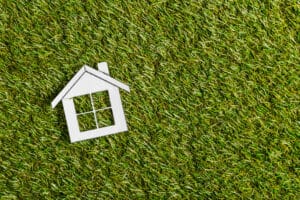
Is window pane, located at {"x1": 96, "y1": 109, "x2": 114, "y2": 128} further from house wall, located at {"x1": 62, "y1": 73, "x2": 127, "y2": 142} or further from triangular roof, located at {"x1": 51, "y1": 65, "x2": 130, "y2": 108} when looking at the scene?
triangular roof, located at {"x1": 51, "y1": 65, "x2": 130, "y2": 108}

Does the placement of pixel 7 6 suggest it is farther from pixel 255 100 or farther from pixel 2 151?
pixel 255 100

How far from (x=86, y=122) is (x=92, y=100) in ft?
0.58

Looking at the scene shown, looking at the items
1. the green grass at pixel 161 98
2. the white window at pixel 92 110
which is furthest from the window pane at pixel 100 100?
the green grass at pixel 161 98

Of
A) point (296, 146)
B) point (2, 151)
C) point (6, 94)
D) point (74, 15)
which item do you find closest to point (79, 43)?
point (74, 15)

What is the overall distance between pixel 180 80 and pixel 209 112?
1.10ft

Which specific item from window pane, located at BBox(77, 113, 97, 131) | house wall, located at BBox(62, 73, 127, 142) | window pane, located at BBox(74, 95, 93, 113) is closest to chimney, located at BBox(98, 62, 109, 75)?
house wall, located at BBox(62, 73, 127, 142)

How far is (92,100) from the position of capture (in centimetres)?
324

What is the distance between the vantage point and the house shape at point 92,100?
10.1 ft

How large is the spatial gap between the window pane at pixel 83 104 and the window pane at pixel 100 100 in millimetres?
44

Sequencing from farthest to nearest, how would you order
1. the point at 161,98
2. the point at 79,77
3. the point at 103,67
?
1. the point at 161,98
2. the point at 103,67
3. the point at 79,77

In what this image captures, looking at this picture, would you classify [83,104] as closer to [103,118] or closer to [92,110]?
[92,110]

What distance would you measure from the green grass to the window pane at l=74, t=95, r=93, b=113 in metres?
0.16

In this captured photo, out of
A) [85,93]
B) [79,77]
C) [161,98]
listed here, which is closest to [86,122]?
[85,93]

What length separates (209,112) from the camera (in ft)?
10.9
